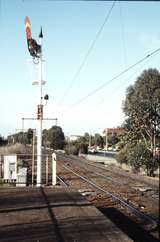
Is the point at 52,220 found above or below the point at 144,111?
below

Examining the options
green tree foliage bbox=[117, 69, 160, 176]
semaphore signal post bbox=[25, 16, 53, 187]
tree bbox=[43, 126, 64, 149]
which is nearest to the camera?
semaphore signal post bbox=[25, 16, 53, 187]

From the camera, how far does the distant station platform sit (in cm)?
751

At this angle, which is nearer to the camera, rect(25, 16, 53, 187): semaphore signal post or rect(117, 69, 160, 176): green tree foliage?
rect(25, 16, 53, 187): semaphore signal post

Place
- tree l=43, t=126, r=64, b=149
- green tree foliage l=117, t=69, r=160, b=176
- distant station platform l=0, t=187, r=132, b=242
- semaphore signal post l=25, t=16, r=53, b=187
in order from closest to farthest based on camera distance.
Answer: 1. distant station platform l=0, t=187, r=132, b=242
2. semaphore signal post l=25, t=16, r=53, b=187
3. green tree foliage l=117, t=69, r=160, b=176
4. tree l=43, t=126, r=64, b=149

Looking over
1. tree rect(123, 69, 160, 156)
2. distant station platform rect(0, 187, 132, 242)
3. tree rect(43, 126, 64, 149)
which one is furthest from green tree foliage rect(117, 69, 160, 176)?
tree rect(43, 126, 64, 149)

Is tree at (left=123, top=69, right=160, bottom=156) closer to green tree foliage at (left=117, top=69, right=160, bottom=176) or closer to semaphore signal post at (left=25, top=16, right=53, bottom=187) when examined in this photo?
green tree foliage at (left=117, top=69, right=160, bottom=176)

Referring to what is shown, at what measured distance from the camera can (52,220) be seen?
357 inches

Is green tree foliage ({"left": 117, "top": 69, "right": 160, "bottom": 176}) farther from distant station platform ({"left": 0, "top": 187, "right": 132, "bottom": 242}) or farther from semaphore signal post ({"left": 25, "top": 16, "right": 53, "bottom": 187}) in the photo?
distant station platform ({"left": 0, "top": 187, "right": 132, "bottom": 242})

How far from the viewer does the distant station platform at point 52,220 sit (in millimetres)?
7512

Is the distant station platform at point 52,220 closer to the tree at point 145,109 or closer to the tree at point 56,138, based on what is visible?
the tree at point 145,109

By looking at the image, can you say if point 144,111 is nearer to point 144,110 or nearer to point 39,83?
point 144,110

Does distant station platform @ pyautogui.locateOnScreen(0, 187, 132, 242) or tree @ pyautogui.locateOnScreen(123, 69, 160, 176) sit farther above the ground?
tree @ pyautogui.locateOnScreen(123, 69, 160, 176)

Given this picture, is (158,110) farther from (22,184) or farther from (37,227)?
(37,227)

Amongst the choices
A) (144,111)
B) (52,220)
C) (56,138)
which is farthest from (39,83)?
(56,138)
